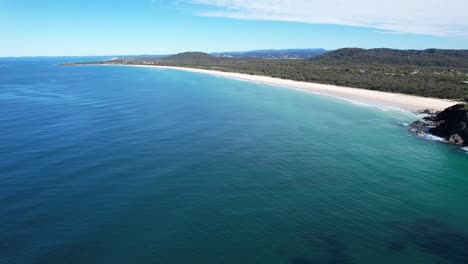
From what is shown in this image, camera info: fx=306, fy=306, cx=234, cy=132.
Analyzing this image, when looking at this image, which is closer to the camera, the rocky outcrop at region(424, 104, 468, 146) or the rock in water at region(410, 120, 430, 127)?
the rocky outcrop at region(424, 104, 468, 146)

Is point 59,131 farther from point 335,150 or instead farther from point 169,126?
point 335,150

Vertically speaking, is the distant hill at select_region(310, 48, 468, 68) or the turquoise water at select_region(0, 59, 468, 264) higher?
the distant hill at select_region(310, 48, 468, 68)

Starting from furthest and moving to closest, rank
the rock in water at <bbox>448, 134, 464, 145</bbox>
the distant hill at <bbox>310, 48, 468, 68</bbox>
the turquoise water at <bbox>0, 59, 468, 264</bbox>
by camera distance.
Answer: the distant hill at <bbox>310, 48, 468, 68</bbox> → the rock in water at <bbox>448, 134, 464, 145</bbox> → the turquoise water at <bbox>0, 59, 468, 264</bbox>

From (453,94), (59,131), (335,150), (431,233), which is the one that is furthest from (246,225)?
(453,94)

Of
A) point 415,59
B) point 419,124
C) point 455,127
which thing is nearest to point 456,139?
point 455,127

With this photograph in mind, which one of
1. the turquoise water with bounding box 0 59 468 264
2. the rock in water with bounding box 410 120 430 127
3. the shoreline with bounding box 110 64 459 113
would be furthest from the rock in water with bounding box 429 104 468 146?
the shoreline with bounding box 110 64 459 113

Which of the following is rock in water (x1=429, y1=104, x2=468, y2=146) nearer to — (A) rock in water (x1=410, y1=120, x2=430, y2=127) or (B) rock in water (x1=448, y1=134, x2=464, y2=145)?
(B) rock in water (x1=448, y1=134, x2=464, y2=145)

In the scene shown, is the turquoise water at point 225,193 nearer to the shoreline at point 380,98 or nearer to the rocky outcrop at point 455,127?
the rocky outcrop at point 455,127
